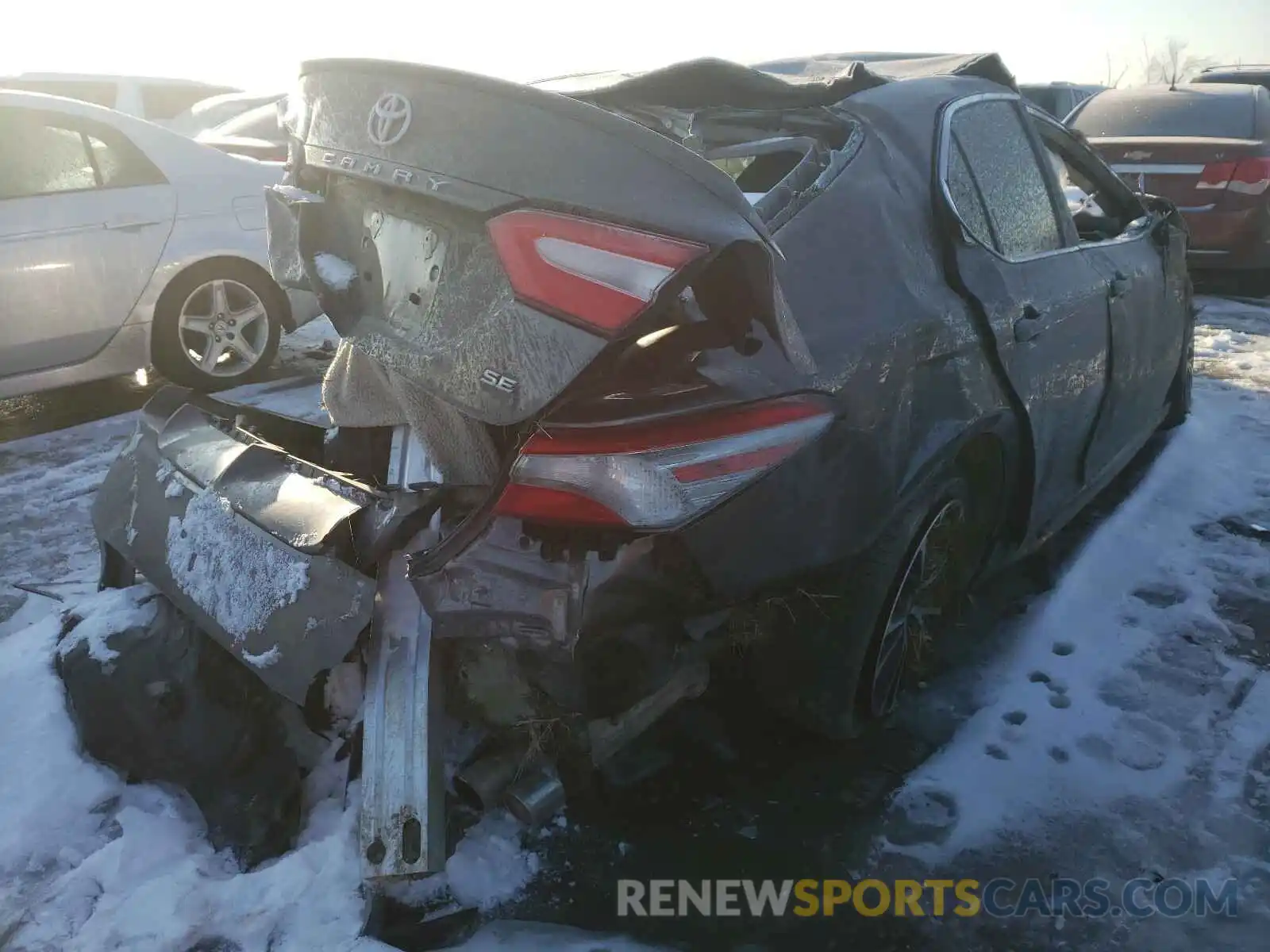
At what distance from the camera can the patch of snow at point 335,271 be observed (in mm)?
1991

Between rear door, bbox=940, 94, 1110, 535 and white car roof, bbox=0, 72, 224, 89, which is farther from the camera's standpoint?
white car roof, bbox=0, 72, 224, 89

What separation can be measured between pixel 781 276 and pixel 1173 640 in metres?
2.07

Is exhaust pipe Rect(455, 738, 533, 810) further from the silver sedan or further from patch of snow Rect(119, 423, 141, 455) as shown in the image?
the silver sedan

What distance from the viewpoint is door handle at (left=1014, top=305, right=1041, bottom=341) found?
2518 mm

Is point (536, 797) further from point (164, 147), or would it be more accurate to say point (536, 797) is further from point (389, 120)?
point (164, 147)

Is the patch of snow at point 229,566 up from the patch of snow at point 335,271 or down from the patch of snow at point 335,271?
down

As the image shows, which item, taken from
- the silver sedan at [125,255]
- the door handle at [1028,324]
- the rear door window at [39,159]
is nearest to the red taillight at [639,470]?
the door handle at [1028,324]

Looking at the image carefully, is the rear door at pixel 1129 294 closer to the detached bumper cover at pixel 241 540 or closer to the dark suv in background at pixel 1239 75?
the detached bumper cover at pixel 241 540

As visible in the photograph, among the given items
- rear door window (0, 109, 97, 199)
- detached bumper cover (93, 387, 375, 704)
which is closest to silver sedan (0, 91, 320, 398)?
rear door window (0, 109, 97, 199)

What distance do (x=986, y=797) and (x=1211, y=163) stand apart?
7060 millimetres

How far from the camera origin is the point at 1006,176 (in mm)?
2879

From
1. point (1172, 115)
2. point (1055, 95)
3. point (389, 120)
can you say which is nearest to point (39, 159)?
point (389, 120)

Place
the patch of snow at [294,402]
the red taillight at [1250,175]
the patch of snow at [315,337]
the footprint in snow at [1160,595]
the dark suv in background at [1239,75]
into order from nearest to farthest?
the patch of snow at [294,402] < the footprint in snow at [1160,595] < the patch of snow at [315,337] < the red taillight at [1250,175] < the dark suv in background at [1239,75]

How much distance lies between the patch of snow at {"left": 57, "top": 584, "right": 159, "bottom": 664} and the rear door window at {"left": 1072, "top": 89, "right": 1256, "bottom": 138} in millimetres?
8236
